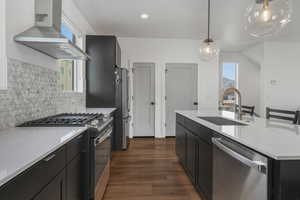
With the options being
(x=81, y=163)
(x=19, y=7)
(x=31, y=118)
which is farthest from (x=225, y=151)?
(x=19, y=7)

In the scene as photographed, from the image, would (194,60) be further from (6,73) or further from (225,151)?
(6,73)

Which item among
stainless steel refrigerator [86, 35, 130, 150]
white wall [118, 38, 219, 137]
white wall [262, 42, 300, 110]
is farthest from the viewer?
white wall [262, 42, 300, 110]

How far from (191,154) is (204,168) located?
1.46 ft

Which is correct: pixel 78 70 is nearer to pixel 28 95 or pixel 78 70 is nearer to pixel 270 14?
pixel 28 95

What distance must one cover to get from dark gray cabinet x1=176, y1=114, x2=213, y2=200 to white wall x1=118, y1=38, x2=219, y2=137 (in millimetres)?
2438

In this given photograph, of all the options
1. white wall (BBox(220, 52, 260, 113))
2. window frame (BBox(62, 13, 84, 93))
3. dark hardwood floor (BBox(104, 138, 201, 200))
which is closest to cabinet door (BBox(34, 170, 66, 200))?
dark hardwood floor (BBox(104, 138, 201, 200))

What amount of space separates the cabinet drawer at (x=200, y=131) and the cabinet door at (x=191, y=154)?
0.09 meters

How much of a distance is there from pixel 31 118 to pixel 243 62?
6916mm

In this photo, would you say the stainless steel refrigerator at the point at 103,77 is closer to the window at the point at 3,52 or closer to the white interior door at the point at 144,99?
the white interior door at the point at 144,99

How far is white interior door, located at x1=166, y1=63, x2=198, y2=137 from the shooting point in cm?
499

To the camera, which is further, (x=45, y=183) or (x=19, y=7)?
(x=19, y=7)

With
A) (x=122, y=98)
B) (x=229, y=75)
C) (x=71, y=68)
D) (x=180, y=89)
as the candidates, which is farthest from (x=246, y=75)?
(x=71, y=68)

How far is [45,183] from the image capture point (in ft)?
3.01

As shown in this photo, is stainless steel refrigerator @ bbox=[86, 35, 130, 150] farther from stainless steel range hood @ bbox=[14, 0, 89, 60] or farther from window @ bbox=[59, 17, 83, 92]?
stainless steel range hood @ bbox=[14, 0, 89, 60]
